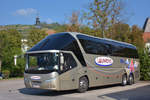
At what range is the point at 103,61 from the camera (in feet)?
53.5

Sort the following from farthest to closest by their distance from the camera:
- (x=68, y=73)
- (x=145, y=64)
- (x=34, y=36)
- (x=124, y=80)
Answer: (x=34, y=36)
(x=145, y=64)
(x=124, y=80)
(x=68, y=73)

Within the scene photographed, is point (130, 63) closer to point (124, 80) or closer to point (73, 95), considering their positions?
point (124, 80)

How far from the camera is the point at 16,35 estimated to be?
49.2 metres

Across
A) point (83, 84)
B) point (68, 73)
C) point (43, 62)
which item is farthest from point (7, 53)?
point (68, 73)

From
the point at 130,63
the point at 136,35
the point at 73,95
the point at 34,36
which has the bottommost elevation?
the point at 73,95

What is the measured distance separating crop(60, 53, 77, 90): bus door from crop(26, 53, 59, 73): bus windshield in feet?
1.96

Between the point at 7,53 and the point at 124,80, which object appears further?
the point at 7,53

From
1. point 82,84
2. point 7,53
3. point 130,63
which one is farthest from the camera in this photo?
point 7,53

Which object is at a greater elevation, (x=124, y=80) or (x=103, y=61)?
(x=103, y=61)

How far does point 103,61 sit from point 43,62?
212 inches

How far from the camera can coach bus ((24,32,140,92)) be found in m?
12.2

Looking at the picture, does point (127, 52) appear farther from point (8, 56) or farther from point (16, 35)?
point (16, 35)

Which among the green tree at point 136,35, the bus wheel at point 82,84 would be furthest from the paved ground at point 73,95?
the green tree at point 136,35

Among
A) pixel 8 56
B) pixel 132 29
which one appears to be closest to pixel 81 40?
pixel 8 56
